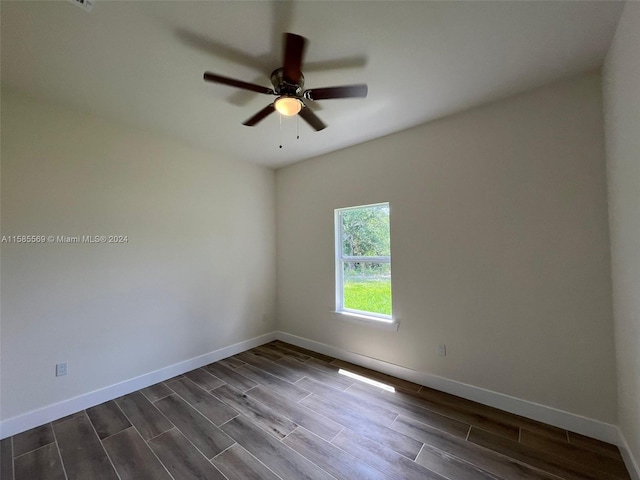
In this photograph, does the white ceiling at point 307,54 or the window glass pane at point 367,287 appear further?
the window glass pane at point 367,287

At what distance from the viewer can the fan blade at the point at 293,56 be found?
1.37 meters

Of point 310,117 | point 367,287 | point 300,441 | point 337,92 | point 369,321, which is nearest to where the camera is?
point 337,92

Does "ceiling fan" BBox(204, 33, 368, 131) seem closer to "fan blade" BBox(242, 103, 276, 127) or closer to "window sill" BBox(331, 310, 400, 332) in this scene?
"fan blade" BBox(242, 103, 276, 127)

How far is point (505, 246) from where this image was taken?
2.25 meters

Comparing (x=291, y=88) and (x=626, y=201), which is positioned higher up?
(x=291, y=88)

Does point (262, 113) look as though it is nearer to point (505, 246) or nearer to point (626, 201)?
point (505, 246)

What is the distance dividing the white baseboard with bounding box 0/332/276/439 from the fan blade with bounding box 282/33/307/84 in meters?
3.14

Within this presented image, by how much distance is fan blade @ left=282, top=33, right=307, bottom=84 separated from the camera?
4.50ft

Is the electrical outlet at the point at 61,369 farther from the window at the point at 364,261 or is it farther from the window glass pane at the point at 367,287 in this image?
the window glass pane at the point at 367,287

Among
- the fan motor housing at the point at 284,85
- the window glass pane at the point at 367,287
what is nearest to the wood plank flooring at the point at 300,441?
the window glass pane at the point at 367,287

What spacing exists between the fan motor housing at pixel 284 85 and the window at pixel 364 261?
1.66 meters

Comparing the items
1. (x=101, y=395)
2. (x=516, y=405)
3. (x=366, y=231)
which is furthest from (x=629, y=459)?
(x=101, y=395)

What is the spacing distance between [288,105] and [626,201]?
2178mm

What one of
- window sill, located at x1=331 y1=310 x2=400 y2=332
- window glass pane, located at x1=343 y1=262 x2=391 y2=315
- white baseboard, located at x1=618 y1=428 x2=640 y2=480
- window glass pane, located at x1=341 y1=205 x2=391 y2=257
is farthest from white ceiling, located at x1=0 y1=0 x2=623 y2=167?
white baseboard, located at x1=618 y1=428 x2=640 y2=480
